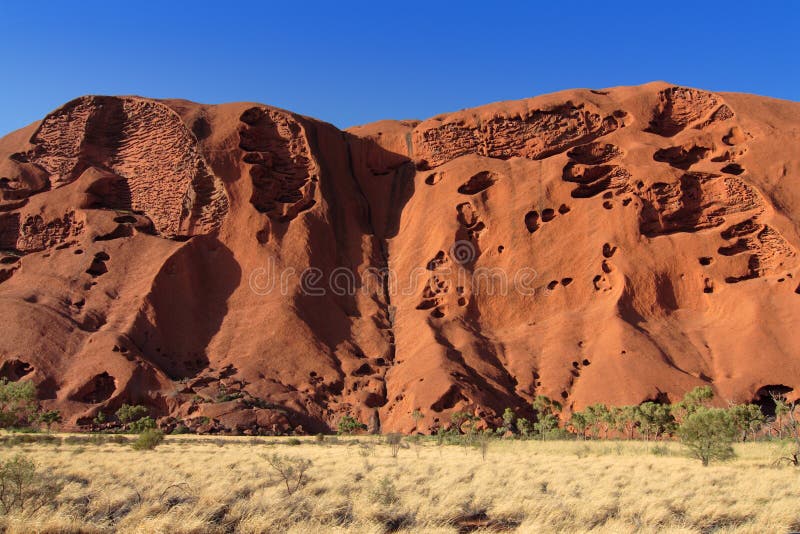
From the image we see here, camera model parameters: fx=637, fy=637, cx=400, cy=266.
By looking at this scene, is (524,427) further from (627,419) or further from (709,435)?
(709,435)

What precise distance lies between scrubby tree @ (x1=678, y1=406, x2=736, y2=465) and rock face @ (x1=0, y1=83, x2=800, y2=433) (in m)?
19.8

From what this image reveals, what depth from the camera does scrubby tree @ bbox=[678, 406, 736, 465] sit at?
19.9m

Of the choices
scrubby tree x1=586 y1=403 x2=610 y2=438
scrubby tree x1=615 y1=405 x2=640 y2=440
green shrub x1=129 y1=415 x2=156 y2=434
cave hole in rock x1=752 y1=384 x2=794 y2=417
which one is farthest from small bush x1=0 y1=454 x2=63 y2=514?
cave hole in rock x1=752 y1=384 x2=794 y2=417

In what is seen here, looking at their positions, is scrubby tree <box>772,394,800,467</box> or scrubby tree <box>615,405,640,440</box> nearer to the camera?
scrubby tree <box>772,394,800,467</box>

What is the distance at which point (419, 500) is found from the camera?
11.2m

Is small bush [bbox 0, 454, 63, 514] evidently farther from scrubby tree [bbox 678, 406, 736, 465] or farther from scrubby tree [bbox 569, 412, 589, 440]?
scrubby tree [bbox 569, 412, 589, 440]

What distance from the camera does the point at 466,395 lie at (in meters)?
41.2

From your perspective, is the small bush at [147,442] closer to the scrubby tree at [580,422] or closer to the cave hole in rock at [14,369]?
the cave hole in rock at [14,369]

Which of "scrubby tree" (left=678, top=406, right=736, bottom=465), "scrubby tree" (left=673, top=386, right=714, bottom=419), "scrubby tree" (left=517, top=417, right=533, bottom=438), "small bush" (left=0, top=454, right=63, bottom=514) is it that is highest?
"small bush" (left=0, top=454, right=63, bottom=514)

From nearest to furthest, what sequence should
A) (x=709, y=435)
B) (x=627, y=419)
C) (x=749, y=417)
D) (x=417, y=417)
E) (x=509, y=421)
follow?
(x=709, y=435) < (x=749, y=417) < (x=627, y=419) < (x=509, y=421) < (x=417, y=417)

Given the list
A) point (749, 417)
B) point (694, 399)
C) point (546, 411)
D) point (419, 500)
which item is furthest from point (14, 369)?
point (749, 417)

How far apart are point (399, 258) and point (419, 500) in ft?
158

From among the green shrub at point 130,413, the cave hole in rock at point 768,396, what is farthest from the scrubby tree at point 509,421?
the green shrub at point 130,413

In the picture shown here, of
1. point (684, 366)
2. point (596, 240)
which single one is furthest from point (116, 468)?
point (596, 240)
